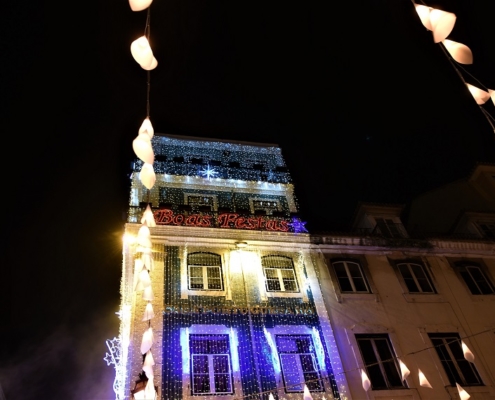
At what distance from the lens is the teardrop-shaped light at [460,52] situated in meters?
4.95

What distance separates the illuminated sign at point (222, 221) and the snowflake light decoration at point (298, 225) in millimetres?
246

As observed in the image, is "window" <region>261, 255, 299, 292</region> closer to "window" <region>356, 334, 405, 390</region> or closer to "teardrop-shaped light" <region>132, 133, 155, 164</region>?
"window" <region>356, 334, 405, 390</region>

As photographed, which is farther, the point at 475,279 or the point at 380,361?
the point at 475,279

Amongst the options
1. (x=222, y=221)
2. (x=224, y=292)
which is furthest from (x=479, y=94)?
(x=222, y=221)

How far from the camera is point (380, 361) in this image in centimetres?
1228

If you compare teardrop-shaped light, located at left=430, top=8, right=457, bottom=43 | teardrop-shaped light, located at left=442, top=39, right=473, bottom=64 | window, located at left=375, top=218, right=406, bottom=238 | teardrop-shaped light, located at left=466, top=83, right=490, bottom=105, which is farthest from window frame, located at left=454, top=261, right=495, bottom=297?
teardrop-shaped light, located at left=430, top=8, right=457, bottom=43

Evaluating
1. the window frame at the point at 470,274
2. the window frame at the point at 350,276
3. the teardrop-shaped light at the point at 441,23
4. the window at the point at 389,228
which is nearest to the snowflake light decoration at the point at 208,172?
the window frame at the point at 350,276

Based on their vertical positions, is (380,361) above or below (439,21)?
below

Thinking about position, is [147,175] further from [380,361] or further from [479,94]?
[380,361]

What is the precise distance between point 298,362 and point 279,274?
3.04 m

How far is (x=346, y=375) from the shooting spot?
40.6 feet

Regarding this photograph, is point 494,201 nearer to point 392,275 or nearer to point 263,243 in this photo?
point 392,275

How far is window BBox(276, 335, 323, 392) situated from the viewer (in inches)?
478

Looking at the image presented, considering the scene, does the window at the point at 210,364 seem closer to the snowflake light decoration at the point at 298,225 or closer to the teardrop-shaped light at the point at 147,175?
the snowflake light decoration at the point at 298,225
